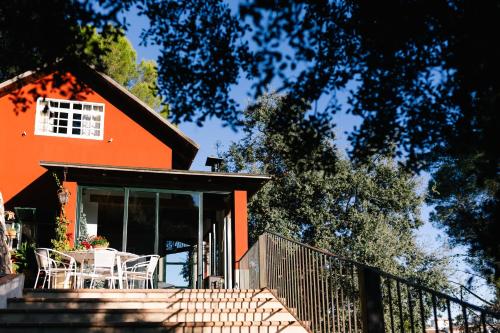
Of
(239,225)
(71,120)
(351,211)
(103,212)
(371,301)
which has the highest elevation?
(71,120)

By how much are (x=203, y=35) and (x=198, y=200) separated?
796cm

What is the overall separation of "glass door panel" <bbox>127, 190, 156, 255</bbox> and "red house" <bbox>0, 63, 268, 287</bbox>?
0.02 meters

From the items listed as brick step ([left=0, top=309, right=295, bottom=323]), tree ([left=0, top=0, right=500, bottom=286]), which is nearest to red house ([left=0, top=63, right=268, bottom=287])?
brick step ([left=0, top=309, right=295, bottom=323])

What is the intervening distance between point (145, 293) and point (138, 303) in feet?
1.64

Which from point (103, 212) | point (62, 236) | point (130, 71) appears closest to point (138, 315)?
point (62, 236)

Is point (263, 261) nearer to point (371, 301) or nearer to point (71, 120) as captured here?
point (371, 301)

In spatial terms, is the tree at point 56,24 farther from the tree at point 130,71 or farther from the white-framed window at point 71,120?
the tree at point 130,71

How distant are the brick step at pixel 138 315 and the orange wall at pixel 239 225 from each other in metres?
4.42

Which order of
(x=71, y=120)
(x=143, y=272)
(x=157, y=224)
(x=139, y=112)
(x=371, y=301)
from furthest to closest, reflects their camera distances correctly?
(x=139, y=112)
(x=71, y=120)
(x=157, y=224)
(x=143, y=272)
(x=371, y=301)

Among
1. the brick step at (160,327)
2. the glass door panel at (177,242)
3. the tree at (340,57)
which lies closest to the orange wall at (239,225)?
the glass door panel at (177,242)

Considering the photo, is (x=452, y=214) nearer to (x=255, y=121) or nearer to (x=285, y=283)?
(x=255, y=121)

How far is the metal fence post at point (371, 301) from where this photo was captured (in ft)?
16.0

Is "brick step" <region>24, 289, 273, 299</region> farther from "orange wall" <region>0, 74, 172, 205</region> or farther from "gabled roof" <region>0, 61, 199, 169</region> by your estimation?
"gabled roof" <region>0, 61, 199, 169</region>

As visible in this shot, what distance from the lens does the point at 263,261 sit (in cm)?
893
